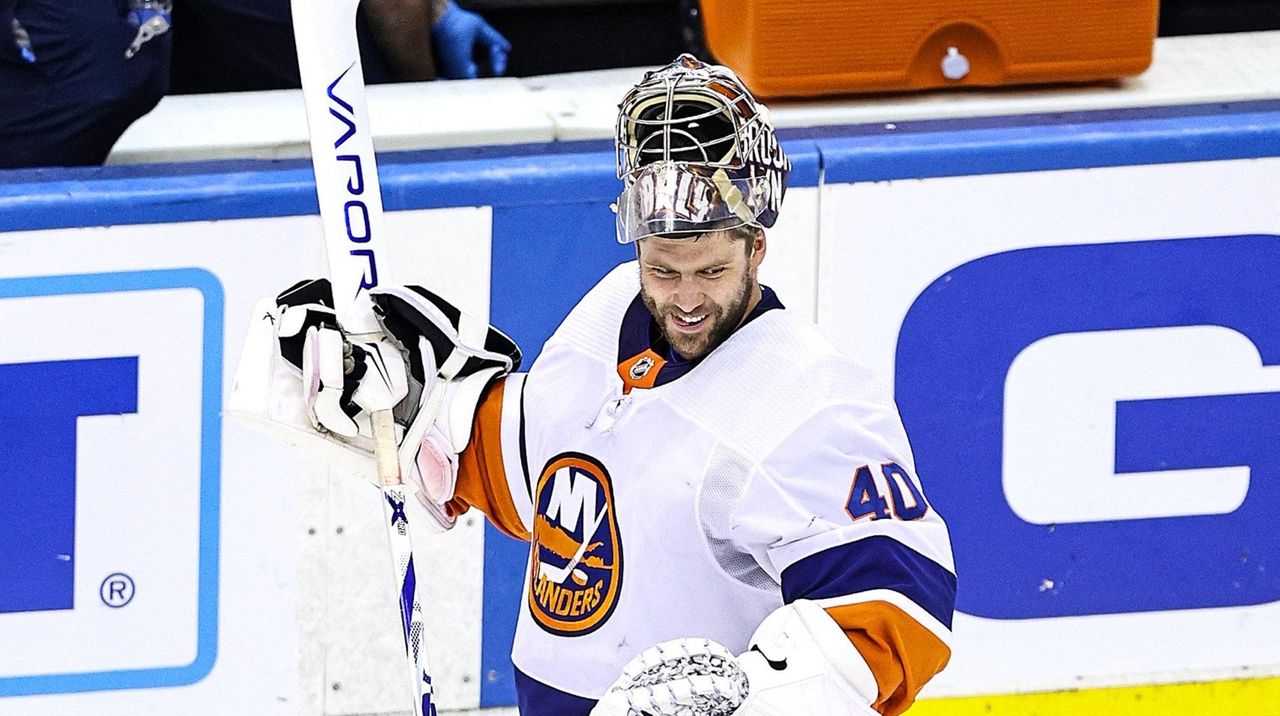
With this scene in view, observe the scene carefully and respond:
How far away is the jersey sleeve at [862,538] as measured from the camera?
1.98 m

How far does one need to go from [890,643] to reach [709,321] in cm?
41

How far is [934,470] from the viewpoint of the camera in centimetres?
319

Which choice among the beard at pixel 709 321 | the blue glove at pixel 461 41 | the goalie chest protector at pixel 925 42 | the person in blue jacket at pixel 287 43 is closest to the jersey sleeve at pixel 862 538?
the beard at pixel 709 321

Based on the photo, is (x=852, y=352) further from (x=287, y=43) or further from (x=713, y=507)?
(x=287, y=43)

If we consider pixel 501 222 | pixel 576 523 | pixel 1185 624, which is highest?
pixel 501 222

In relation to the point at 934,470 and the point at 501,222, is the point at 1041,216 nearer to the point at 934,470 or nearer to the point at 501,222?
the point at 934,470

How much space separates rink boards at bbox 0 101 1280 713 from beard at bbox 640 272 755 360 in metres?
0.86

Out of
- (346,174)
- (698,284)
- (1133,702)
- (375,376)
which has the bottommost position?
(1133,702)

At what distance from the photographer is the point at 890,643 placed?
77.8 inches

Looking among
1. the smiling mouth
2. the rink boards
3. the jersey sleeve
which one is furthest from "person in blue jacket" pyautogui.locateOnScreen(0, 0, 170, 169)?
the jersey sleeve

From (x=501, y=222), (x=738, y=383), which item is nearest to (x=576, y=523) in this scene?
(x=738, y=383)

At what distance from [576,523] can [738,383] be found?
0.81ft

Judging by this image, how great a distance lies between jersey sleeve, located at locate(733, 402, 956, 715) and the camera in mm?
1980

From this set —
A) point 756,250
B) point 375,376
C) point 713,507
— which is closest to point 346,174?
point 375,376
